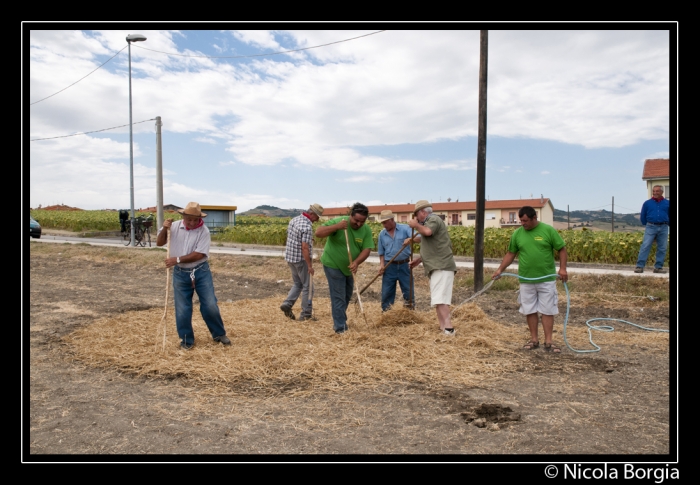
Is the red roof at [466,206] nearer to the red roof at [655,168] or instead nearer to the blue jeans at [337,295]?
the red roof at [655,168]

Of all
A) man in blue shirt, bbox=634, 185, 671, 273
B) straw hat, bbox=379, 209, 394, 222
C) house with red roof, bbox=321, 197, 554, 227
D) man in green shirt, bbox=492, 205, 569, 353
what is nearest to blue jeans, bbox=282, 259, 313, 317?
straw hat, bbox=379, 209, 394, 222

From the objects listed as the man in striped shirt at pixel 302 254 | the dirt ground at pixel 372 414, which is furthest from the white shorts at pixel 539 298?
the man in striped shirt at pixel 302 254

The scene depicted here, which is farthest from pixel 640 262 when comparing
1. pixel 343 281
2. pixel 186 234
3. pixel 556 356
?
pixel 186 234

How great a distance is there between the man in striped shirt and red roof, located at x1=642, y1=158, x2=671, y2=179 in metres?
27.6

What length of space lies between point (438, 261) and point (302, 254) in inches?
91.8

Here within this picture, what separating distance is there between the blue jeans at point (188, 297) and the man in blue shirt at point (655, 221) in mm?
10456

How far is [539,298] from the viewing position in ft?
23.1

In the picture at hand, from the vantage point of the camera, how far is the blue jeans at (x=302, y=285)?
8766 mm

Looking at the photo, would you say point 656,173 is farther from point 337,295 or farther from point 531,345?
point 337,295

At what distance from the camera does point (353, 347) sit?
6.93 meters

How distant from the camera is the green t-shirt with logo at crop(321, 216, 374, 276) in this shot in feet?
25.2

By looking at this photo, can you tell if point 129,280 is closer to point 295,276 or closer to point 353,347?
point 295,276

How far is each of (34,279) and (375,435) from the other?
1314cm

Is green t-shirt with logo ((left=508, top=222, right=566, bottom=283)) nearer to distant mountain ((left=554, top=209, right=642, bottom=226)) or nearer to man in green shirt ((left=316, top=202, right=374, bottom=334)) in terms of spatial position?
man in green shirt ((left=316, top=202, right=374, bottom=334))
